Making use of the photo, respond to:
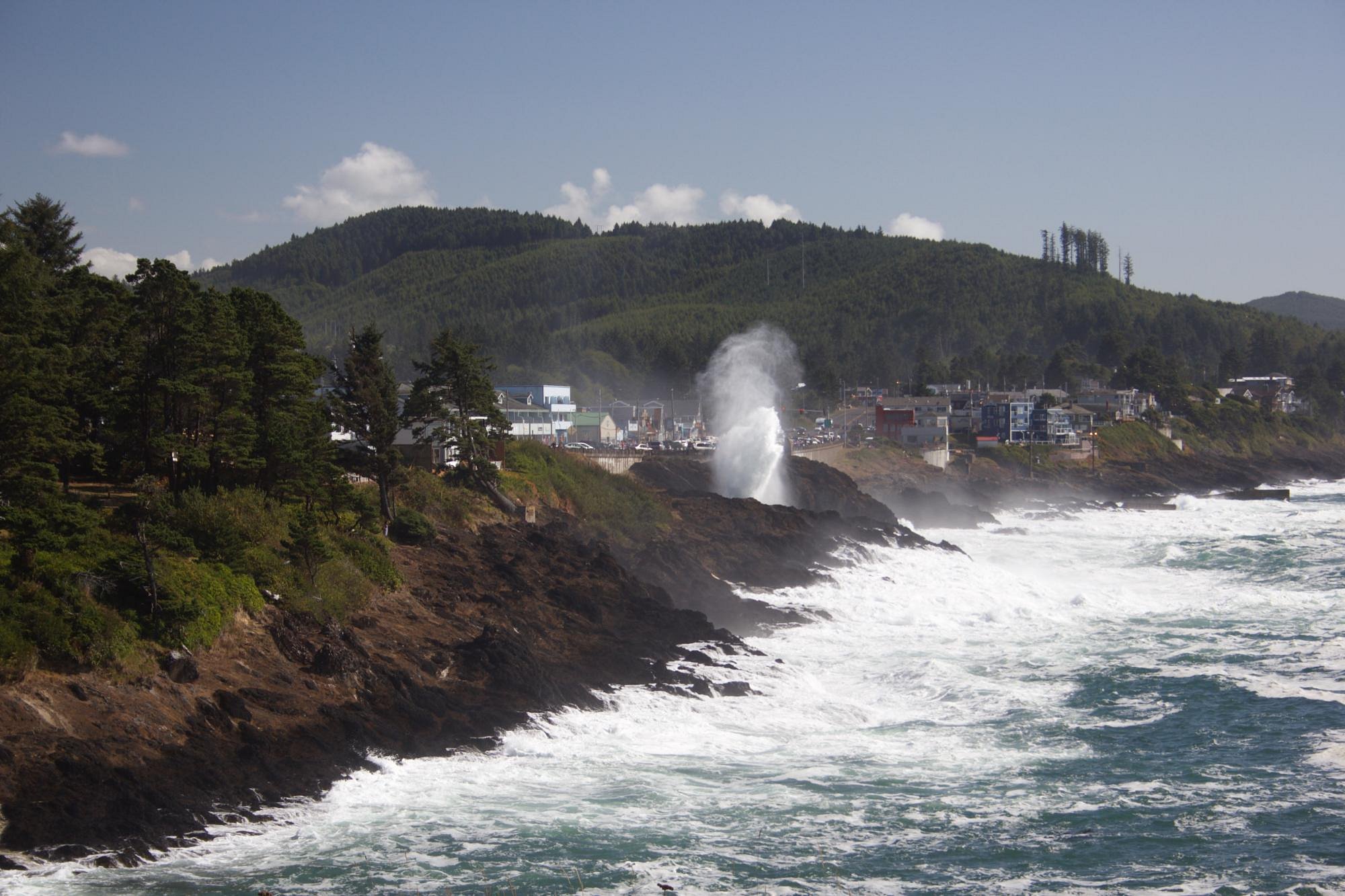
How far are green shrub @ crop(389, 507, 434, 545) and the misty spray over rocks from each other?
78.5ft

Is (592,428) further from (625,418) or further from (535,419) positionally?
(625,418)

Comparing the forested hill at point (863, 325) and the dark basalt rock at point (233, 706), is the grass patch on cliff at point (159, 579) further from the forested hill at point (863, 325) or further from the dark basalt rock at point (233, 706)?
the forested hill at point (863, 325)

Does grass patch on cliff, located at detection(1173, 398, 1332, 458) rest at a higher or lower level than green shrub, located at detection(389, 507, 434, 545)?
higher

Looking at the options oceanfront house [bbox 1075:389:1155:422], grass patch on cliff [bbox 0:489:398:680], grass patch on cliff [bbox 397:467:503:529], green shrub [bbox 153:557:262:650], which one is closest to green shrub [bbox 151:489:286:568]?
grass patch on cliff [bbox 0:489:398:680]

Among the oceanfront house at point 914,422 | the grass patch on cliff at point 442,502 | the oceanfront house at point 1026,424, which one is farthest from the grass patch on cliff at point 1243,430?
the grass patch on cliff at point 442,502

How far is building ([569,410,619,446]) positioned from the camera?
79.9m

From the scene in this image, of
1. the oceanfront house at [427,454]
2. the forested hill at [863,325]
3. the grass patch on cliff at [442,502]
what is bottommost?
the grass patch on cliff at [442,502]

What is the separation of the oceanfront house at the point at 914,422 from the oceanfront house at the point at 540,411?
2383 cm

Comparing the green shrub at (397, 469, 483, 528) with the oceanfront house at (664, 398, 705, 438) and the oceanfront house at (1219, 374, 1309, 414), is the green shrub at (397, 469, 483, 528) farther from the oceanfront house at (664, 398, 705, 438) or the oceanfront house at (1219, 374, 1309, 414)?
the oceanfront house at (1219, 374, 1309, 414)

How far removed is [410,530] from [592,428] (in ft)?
163

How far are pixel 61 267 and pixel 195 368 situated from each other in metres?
12.9

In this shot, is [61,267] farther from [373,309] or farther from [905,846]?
[373,309]

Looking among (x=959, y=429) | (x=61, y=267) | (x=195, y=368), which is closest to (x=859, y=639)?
(x=195, y=368)

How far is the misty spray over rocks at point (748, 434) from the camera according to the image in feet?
193
